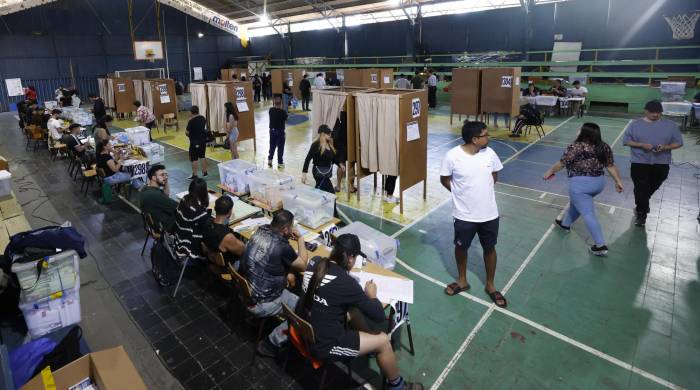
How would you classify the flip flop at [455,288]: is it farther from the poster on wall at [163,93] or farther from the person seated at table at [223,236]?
the poster on wall at [163,93]

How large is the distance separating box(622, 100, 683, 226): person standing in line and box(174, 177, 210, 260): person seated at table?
614 centimetres

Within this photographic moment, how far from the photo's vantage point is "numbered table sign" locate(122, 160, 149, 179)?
8.30 meters

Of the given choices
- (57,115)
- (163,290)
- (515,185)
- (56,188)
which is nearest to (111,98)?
(57,115)

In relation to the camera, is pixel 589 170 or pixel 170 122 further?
pixel 170 122

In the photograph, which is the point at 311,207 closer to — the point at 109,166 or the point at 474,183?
the point at 474,183

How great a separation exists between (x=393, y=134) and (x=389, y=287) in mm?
3896

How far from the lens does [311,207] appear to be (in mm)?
5238

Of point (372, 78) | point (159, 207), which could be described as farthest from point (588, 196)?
point (372, 78)

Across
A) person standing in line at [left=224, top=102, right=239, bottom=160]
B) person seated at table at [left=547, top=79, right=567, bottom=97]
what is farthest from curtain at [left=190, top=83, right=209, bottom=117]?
person seated at table at [left=547, top=79, right=567, bottom=97]

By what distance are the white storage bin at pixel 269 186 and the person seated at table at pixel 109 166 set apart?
3407 millimetres

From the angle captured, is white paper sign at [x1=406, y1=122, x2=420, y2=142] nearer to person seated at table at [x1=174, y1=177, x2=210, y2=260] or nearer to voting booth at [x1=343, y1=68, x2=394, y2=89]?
person seated at table at [x1=174, y1=177, x2=210, y2=260]

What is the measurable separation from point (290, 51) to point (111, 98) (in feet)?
60.5

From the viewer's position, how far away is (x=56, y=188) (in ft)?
31.2

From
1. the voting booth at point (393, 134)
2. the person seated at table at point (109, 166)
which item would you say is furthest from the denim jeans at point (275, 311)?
the person seated at table at point (109, 166)
